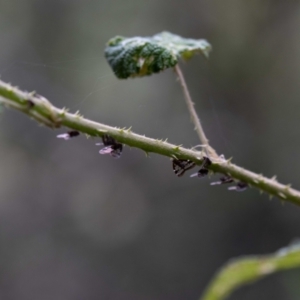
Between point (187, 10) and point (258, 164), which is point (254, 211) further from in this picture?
point (187, 10)

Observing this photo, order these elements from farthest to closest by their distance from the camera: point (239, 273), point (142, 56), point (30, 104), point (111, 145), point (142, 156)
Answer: point (142, 156) → point (142, 56) → point (239, 273) → point (111, 145) → point (30, 104)

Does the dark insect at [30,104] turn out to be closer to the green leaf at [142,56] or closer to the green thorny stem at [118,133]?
the green thorny stem at [118,133]

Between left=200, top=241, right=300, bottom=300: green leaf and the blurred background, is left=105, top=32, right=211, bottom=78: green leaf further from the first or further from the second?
the blurred background

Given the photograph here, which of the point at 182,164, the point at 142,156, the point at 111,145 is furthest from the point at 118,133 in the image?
the point at 142,156

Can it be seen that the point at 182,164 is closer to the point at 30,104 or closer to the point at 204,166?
the point at 204,166

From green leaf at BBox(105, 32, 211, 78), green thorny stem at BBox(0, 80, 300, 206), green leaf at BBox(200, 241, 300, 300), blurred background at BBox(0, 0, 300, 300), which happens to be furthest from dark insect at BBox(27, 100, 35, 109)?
blurred background at BBox(0, 0, 300, 300)

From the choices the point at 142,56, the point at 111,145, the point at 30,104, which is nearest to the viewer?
the point at 30,104

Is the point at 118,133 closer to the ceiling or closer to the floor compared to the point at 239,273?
closer to the ceiling
